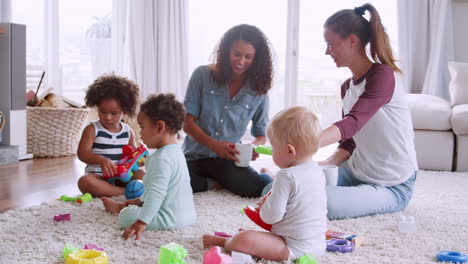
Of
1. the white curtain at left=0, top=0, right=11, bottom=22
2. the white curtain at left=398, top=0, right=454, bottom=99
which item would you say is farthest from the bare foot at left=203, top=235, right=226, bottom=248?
the white curtain at left=398, top=0, right=454, bottom=99

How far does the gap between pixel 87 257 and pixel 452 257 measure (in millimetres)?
1014

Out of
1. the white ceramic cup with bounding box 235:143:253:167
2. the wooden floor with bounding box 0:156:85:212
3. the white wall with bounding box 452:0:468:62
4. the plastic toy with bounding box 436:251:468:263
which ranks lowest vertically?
the wooden floor with bounding box 0:156:85:212

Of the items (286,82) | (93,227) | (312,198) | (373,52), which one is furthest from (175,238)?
(286,82)

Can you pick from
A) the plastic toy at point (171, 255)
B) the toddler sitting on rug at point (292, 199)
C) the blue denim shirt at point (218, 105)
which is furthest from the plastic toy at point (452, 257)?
the blue denim shirt at point (218, 105)

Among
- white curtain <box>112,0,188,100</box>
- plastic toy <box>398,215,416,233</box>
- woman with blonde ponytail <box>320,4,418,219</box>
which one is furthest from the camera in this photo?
white curtain <box>112,0,188,100</box>

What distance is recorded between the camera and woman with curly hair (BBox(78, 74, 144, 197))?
2.24 m

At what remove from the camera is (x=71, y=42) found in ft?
16.3

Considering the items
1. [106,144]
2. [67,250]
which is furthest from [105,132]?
Answer: [67,250]

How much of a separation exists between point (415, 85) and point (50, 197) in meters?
3.40

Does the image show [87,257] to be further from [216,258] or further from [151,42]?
[151,42]

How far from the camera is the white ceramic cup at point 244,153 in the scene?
2.20 meters

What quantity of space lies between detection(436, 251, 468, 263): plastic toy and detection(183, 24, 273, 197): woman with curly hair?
932mm

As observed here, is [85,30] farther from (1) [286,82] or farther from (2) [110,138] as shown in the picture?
(2) [110,138]

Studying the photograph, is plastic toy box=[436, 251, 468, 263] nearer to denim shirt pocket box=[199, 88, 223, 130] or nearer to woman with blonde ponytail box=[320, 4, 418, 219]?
woman with blonde ponytail box=[320, 4, 418, 219]
